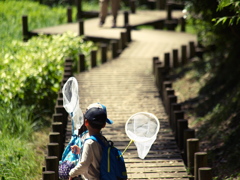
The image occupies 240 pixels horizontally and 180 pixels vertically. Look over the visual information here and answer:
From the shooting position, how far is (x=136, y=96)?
10445 millimetres

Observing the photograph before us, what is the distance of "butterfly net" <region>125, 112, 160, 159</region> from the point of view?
196 inches

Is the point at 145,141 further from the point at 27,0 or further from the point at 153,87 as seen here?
the point at 27,0

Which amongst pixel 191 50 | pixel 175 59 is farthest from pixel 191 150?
pixel 191 50

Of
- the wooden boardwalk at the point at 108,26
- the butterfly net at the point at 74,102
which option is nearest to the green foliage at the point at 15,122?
the butterfly net at the point at 74,102

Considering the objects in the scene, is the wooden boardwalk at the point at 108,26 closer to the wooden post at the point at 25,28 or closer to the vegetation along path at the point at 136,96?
the wooden post at the point at 25,28

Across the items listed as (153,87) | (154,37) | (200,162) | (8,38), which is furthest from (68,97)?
(154,37)

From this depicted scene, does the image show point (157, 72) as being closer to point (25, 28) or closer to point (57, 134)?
point (57, 134)

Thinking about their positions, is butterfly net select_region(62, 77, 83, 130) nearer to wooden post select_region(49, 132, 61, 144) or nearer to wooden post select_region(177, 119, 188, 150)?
wooden post select_region(49, 132, 61, 144)

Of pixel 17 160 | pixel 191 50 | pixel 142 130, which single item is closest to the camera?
pixel 142 130

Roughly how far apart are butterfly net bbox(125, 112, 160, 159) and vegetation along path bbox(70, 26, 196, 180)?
198 cm

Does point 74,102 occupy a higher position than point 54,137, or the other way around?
point 74,102

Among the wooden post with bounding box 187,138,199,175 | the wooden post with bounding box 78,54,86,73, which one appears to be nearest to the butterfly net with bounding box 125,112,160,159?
the wooden post with bounding box 187,138,199,175

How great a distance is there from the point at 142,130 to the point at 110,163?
0.47m

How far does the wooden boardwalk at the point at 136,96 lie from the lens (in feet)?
24.0
